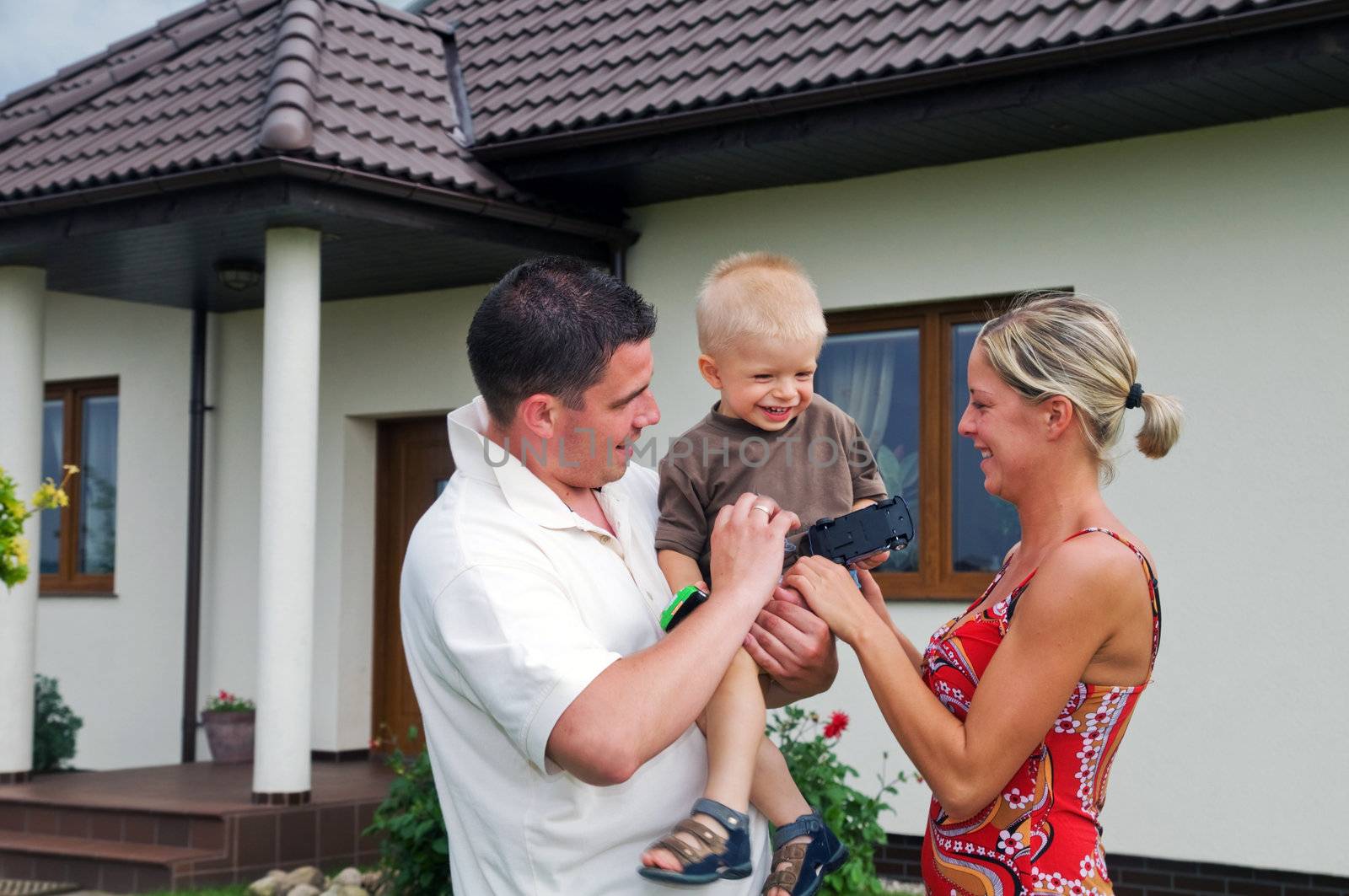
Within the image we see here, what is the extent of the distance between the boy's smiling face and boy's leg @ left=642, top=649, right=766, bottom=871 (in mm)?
720

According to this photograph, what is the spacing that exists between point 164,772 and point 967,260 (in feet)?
19.5

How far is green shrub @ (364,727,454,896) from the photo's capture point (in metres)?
5.47

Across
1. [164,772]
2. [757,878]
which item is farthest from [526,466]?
[164,772]

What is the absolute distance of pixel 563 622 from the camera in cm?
220

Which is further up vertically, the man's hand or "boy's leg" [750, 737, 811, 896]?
the man's hand

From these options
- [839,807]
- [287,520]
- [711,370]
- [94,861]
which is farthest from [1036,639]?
[94,861]

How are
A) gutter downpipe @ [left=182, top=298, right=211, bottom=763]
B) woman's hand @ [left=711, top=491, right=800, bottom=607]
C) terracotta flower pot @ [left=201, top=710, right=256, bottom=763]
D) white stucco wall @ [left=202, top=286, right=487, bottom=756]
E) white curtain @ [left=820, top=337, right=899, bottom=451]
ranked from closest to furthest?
woman's hand @ [left=711, top=491, right=800, bottom=607] < white curtain @ [left=820, top=337, right=899, bottom=451] < white stucco wall @ [left=202, top=286, right=487, bottom=756] < terracotta flower pot @ [left=201, top=710, right=256, bottom=763] < gutter downpipe @ [left=182, top=298, right=211, bottom=763]

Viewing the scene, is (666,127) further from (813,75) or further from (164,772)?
(164,772)

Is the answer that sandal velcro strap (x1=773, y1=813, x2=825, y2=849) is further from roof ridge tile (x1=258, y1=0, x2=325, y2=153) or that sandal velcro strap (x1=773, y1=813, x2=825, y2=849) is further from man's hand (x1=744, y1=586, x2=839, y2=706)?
roof ridge tile (x1=258, y1=0, x2=325, y2=153)

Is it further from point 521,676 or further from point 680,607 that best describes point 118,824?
point 521,676

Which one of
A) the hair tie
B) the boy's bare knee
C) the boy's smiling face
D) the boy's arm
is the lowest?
the boy's bare knee

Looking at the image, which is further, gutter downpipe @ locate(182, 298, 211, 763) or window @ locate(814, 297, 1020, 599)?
gutter downpipe @ locate(182, 298, 211, 763)

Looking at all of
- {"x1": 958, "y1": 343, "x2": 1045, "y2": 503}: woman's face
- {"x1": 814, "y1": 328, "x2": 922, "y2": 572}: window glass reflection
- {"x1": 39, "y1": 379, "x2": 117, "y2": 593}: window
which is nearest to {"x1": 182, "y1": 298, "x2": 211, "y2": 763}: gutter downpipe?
{"x1": 39, "y1": 379, "x2": 117, "y2": 593}: window

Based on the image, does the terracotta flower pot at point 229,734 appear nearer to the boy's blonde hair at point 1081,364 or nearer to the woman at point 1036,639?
the woman at point 1036,639
